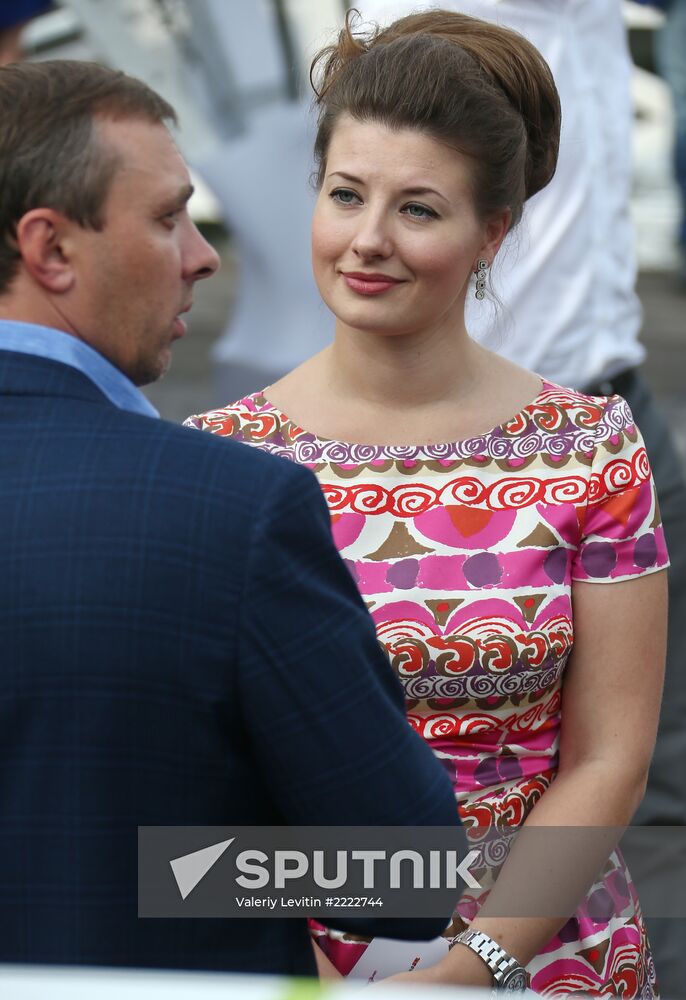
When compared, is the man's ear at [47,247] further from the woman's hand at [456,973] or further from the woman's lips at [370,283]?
the woman's hand at [456,973]

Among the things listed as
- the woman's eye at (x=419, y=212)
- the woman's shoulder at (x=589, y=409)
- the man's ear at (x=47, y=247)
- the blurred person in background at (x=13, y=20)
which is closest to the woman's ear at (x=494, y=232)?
the woman's eye at (x=419, y=212)

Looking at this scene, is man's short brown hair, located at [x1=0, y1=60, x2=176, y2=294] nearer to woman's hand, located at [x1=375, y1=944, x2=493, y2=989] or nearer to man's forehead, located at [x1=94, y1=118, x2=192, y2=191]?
man's forehead, located at [x1=94, y1=118, x2=192, y2=191]

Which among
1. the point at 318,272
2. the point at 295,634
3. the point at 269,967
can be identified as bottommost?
Result: the point at 269,967

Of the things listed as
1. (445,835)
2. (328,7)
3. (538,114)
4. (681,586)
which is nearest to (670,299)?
(328,7)

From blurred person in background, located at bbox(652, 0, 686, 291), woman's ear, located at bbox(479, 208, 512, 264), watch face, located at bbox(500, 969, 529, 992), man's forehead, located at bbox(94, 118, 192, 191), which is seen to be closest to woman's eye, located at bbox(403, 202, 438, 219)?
woman's ear, located at bbox(479, 208, 512, 264)

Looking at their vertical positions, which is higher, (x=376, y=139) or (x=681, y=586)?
(x=376, y=139)

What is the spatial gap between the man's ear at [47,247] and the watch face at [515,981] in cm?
109

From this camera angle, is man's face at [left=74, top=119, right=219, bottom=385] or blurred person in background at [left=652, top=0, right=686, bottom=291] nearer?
man's face at [left=74, top=119, right=219, bottom=385]

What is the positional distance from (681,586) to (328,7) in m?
3.32

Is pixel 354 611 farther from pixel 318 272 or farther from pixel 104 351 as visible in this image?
pixel 318 272

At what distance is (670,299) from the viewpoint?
8.26 m

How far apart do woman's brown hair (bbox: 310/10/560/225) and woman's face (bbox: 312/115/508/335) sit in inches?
1.1

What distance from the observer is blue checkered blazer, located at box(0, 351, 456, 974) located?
1363mm

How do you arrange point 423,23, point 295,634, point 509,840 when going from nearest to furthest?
point 295,634 → point 509,840 → point 423,23
